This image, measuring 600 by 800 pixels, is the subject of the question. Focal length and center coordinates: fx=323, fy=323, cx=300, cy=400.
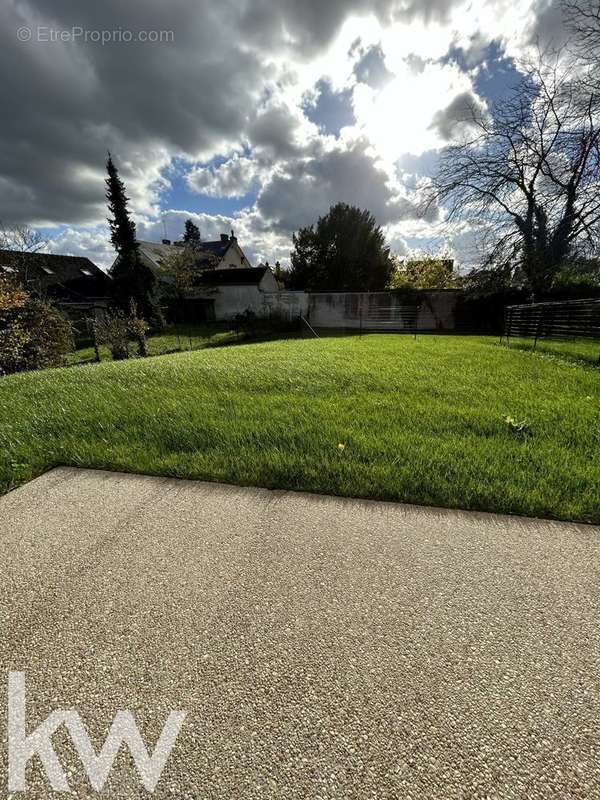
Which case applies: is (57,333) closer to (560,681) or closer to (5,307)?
(5,307)

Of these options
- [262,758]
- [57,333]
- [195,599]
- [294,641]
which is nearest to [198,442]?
[195,599]

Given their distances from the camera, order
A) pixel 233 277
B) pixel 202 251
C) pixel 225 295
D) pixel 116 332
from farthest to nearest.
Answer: pixel 202 251
pixel 233 277
pixel 225 295
pixel 116 332

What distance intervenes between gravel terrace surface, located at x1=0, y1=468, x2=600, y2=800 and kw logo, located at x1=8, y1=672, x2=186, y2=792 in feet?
0.07

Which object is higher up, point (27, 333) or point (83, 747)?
point (27, 333)

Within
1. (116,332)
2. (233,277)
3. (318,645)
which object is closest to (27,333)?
(116,332)

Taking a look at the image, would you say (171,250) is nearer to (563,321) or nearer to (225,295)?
(225,295)

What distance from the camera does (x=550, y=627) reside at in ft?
4.49

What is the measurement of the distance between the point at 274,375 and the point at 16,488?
3.73 meters

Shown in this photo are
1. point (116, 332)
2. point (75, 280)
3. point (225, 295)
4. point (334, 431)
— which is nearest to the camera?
point (334, 431)

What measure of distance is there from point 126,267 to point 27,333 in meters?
14.2

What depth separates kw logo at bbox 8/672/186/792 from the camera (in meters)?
0.93

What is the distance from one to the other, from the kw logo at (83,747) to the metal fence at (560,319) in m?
11.7

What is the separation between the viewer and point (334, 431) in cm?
338

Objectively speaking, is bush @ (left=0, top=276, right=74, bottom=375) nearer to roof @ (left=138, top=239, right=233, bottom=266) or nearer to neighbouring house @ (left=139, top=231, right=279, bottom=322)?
neighbouring house @ (left=139, top=231, right=279, bottom=322)
